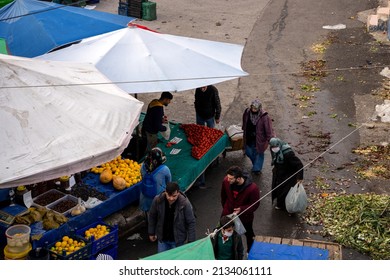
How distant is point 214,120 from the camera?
12.6 m

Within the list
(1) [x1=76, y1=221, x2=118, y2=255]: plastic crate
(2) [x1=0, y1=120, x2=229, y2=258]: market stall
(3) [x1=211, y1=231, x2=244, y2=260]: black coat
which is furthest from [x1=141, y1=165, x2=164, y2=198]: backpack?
(3) [x1=211, y1=231, x2=244, y2=260]: black coat

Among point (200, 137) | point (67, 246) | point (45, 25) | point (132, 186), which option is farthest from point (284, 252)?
point (45, 25)

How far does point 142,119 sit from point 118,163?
2.18 meters

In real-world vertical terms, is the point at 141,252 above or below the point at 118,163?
below

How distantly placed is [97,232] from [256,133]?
12.5 ft

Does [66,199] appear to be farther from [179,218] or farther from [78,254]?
[179,218]

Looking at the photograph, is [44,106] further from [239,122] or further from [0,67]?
[239,122]

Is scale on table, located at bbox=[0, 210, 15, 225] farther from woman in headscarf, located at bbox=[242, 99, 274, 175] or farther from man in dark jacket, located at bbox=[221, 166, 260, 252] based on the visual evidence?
woman in headscarf, located at bbox=[242, 99, 274, 175]

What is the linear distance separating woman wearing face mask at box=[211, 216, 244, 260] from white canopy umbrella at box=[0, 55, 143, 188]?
Answer: 1.89 m

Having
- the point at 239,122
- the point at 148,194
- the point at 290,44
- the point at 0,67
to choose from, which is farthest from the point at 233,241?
the point at 290,44

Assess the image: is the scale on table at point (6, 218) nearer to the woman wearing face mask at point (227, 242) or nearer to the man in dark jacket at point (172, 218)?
Answer: the man in dark jacket at point (172, 218)

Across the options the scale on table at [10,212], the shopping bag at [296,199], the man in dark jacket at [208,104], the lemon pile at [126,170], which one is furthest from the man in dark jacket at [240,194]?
the man in dark jacket at [208,104]

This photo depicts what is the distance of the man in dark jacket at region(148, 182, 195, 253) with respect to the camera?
821 cm

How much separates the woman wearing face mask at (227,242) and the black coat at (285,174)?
2.60m
